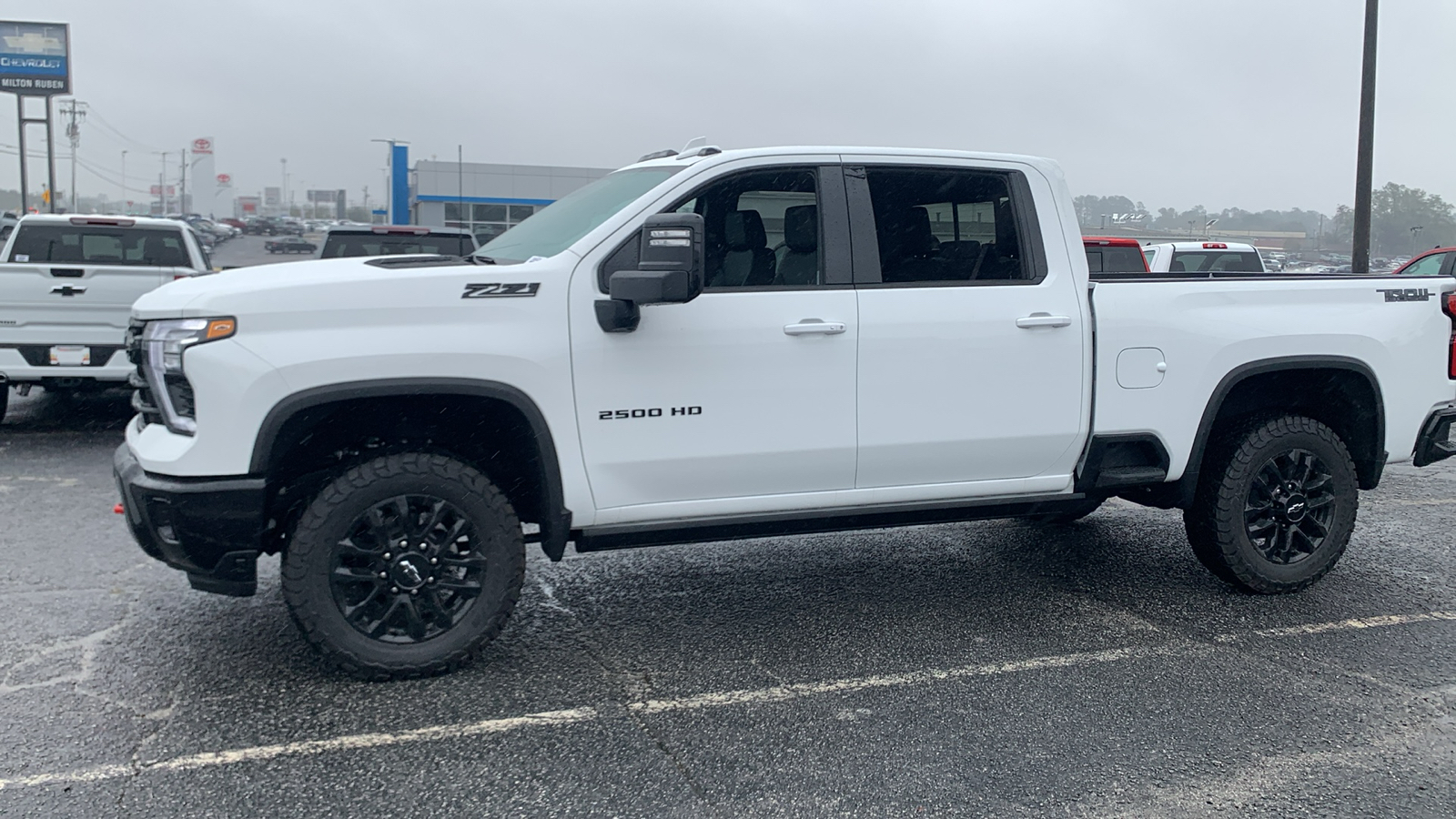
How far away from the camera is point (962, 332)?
4.60m

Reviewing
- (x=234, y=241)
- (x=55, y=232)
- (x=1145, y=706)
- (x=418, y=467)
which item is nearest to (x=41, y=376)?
(x=55, y=232)

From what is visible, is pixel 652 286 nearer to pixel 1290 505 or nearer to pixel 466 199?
pixel 1290 505

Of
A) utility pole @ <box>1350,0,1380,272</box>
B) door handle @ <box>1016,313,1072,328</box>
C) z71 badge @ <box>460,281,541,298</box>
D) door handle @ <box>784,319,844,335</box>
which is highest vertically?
utility pole @ <box>1350,0,1380,272</box>

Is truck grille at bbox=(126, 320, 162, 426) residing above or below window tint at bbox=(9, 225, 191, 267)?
below

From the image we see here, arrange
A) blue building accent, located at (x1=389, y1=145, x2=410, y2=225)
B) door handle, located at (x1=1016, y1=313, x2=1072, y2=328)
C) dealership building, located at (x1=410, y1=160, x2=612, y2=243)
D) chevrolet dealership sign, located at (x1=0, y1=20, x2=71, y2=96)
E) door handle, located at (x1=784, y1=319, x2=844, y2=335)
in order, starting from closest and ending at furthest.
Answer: door handle, located at (x1=784, y1=319, x2=844, y2=335) < door handle, located at (x1=1016, y1=313, x2=1072, y2=328) < chevrolet dealership sign, located at (x1=0, y1=20, x2=71, y2=96) < dealership building, located at (x1=410, y1=160, x2=612, y2=243) < blue building accent, located at (x1=389, y1=145, x2=410, y2=225)

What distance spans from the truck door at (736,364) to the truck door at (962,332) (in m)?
0.13

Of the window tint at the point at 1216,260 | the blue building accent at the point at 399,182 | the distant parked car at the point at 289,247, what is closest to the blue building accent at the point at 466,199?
the blue building accent at the point at 399,182

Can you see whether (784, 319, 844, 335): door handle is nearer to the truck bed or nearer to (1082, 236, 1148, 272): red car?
the truck bed

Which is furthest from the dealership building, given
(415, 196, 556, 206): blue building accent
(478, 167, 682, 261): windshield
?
(478, 167, 682, 261): windshield

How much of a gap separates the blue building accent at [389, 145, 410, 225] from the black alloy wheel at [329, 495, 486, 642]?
60612mm

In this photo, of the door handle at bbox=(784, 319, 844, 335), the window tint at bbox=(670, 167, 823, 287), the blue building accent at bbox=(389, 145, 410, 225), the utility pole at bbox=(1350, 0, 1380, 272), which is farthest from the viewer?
the blue building accent at bbox=(389, 145, 410, 225)

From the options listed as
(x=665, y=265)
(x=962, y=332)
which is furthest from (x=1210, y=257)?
(x=665, y=265)

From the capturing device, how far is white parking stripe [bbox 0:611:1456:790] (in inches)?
135

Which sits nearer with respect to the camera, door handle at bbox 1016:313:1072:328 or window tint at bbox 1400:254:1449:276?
door handle at bbox 1016:313:1072:328
